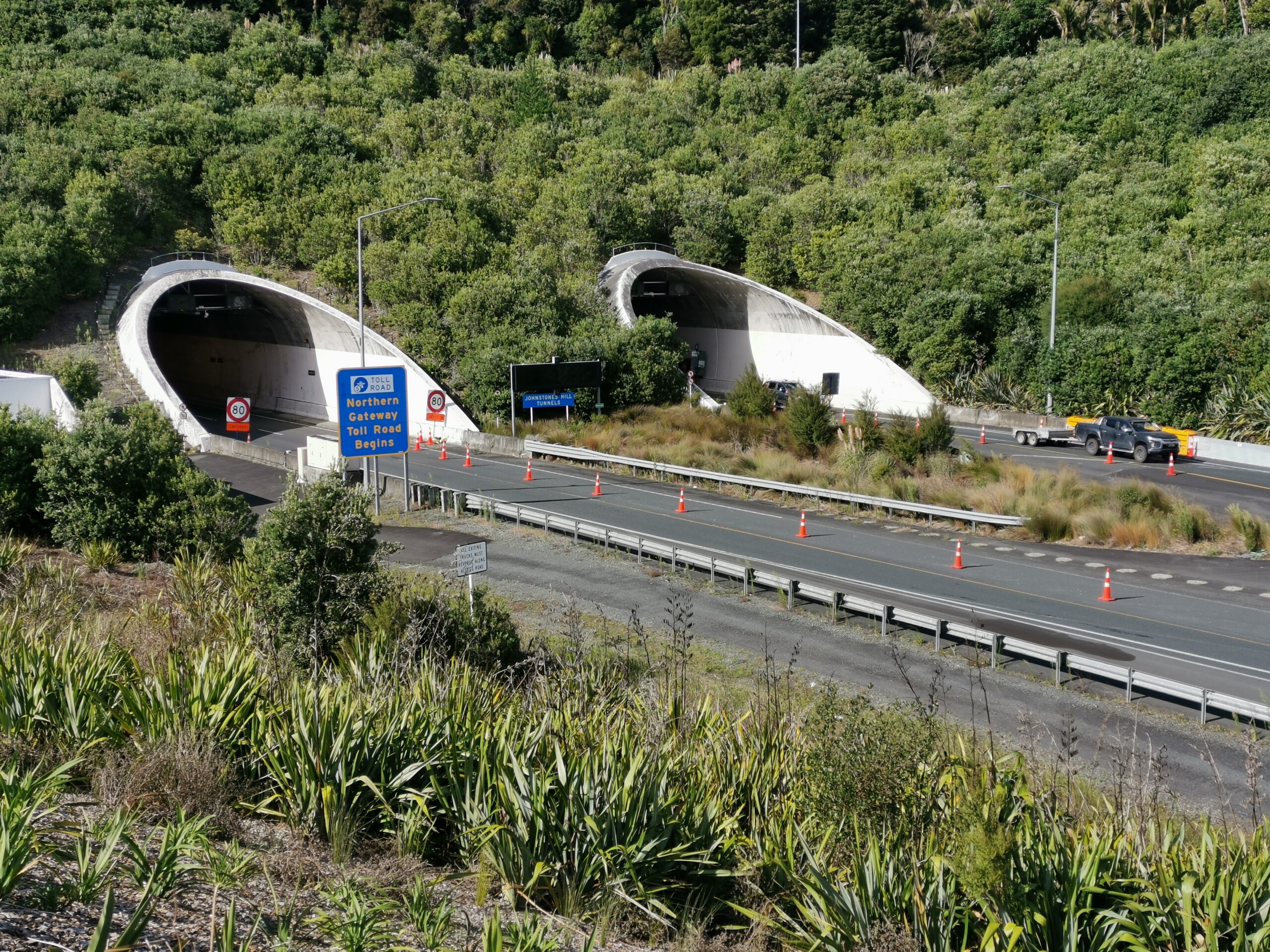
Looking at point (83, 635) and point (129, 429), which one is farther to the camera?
point (129, 429)

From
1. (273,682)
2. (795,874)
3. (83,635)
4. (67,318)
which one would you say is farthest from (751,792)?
(67,318)

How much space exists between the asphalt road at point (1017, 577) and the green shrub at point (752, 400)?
29.8 ft

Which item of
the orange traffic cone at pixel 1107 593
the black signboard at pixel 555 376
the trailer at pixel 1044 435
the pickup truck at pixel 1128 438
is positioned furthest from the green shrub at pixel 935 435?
the black signboard at pixel 555 376

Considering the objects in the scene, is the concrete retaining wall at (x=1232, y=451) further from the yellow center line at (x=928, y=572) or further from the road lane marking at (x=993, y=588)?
the yellow center line at (x=928, y=572)

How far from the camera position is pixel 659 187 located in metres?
60.4

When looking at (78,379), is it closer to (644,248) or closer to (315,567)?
(315,567)

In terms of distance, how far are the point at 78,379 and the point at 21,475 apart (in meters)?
17.5

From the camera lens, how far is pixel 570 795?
24.8ft

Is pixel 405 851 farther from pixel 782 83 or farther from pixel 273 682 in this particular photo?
pixel 782 83

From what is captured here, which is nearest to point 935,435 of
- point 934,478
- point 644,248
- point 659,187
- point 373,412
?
point 934,478

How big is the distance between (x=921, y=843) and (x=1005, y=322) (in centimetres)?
4370

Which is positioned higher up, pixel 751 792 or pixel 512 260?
pixel 512 260

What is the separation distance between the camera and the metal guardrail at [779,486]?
25875 mm

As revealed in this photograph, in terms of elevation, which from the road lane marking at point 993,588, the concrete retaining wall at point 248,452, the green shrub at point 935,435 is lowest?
the road lane marking at point 993,588
